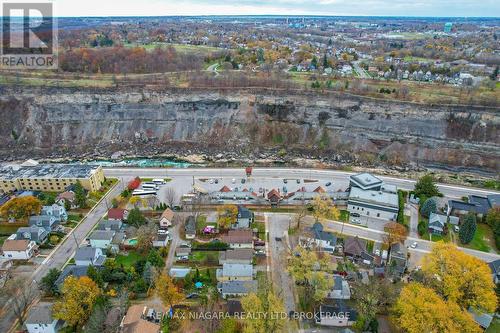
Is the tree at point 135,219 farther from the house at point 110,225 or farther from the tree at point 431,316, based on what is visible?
the tree at point 431,316

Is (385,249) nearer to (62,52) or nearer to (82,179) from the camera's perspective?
(82,179)

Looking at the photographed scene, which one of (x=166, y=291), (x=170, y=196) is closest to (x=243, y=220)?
(x=170, y=196)

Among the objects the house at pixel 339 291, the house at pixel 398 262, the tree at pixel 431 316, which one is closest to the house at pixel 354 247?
the house at pixel 398 262

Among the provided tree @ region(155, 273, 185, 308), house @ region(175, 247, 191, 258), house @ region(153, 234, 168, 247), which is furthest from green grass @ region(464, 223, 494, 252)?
house @ region(153, 234, 168, 247)

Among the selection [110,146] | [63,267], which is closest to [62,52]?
[110,146]

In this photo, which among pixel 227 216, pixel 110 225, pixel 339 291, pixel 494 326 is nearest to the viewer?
pixel 494 326

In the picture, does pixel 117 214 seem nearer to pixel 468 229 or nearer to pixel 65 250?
pixel 65 250

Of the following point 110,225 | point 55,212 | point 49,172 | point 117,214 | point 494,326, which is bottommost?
point 494,326
